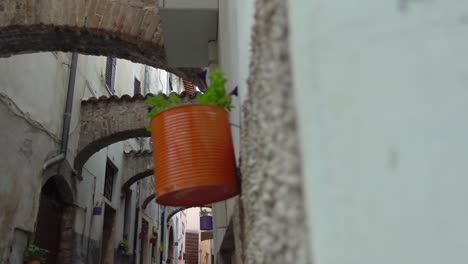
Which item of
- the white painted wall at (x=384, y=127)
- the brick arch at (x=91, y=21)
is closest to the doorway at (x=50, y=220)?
the brick arch at (x=91, y=21)

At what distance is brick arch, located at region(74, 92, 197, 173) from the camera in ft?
28.1

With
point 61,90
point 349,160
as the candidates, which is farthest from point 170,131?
point 61,90

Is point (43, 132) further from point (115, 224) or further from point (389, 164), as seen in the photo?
point (389, 164)

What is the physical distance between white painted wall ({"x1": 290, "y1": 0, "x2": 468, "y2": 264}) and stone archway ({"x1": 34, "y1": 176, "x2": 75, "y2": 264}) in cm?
767

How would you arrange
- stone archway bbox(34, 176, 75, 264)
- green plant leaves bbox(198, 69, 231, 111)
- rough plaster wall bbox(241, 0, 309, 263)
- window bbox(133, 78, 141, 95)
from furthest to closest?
window bbox(133, 78, 141, 95)
stone archway bbox(34, 176, 75, 264)
green plant leaves bbox(198, 69, 231, 111)
rough plaster wall bbox(241, 0, 309, 263)

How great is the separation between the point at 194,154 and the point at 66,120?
6.96 m

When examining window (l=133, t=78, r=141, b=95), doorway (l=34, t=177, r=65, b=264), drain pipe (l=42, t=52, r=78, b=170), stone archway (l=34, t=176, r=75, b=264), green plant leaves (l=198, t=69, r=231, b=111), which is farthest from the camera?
window (l=133, t=78, r=141, b=95)

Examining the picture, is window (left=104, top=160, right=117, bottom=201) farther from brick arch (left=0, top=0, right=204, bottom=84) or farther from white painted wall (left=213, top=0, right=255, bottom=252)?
white painted wall (left=213, top=0, right=255, bottom=252)

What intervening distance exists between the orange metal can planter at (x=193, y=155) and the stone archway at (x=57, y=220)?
659 cm

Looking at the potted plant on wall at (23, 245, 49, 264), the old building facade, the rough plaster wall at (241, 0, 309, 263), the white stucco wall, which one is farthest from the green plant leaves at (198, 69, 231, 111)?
the potted plant on wall at (23, 245, 49, 264)

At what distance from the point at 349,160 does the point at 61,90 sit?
8006 millimetres

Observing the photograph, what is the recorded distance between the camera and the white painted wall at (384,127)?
2.55 ft

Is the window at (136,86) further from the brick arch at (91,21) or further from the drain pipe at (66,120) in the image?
the brick arch at (91,21)

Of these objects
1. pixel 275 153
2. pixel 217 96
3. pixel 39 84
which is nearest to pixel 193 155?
pixel 217 96
